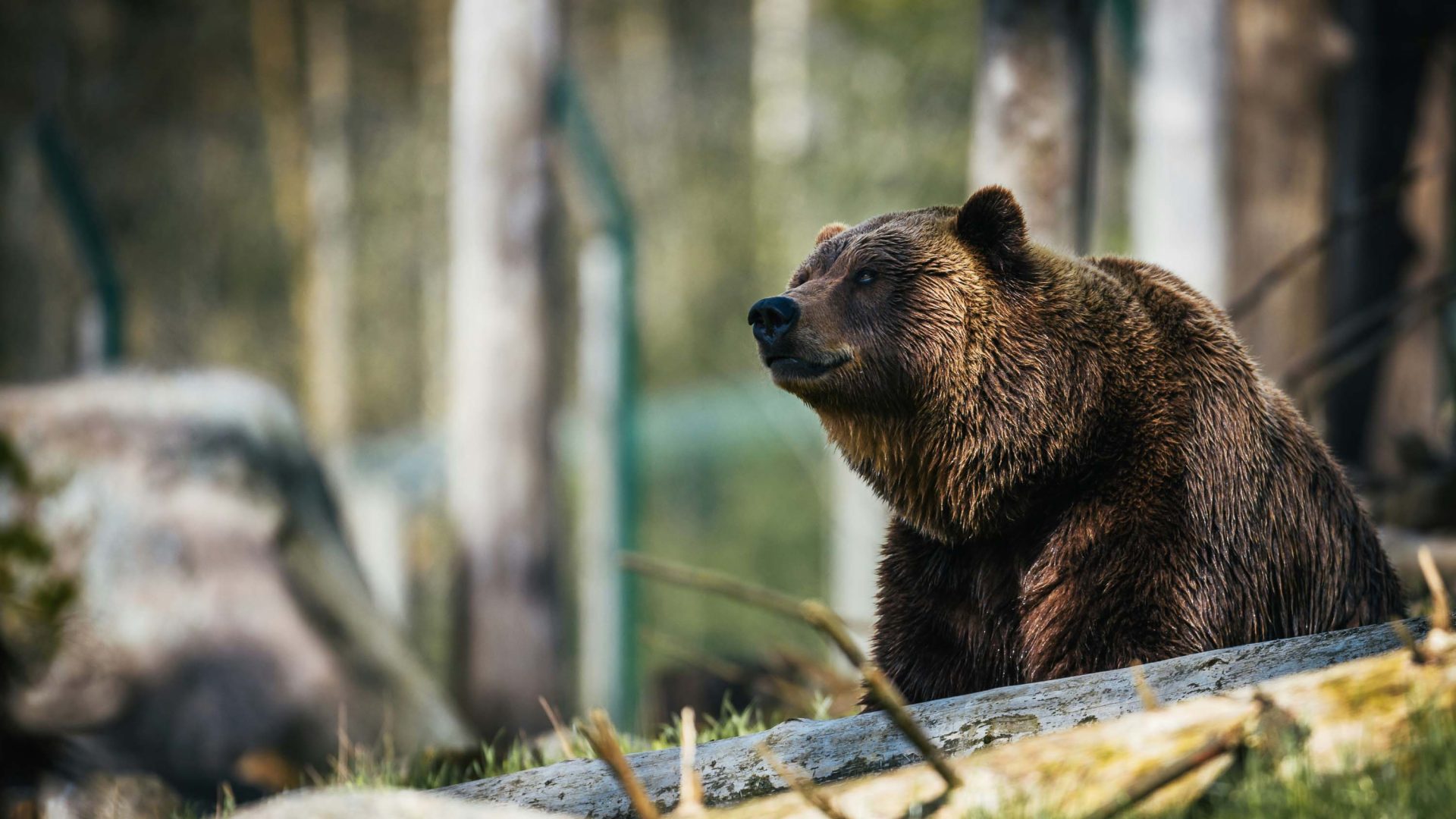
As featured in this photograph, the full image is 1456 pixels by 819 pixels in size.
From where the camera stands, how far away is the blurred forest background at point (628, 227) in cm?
648

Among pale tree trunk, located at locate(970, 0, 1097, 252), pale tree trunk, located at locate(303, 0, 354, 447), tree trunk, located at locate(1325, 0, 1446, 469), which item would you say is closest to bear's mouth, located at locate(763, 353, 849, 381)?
pale tree trunk, located at locate(970, 0, 1097, 252)

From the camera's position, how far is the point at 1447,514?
6598 mm

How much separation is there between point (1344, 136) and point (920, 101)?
6943 mm

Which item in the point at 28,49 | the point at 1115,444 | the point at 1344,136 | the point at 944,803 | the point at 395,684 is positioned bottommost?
the point at 395,684

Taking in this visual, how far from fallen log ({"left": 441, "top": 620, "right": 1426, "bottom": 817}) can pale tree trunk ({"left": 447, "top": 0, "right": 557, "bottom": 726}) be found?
167 inches

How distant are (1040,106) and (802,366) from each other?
2104mm

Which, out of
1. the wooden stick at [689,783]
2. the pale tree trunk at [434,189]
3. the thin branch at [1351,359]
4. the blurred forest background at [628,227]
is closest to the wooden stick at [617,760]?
the wooden stick at [689,783]

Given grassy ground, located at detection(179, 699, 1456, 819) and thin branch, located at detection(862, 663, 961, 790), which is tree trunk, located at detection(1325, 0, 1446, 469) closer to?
grassy ground, located at detection(179, 699, 1456, 819)

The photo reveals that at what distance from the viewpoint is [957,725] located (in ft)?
8.52

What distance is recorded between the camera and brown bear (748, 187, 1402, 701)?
9.77 feet

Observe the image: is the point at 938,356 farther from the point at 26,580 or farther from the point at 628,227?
the point at 26,580

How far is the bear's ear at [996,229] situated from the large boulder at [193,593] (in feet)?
11.7

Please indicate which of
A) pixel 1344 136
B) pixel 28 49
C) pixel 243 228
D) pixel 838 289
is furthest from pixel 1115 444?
pixel 243 228

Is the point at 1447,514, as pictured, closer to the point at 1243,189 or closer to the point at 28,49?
the point at 1243,189
